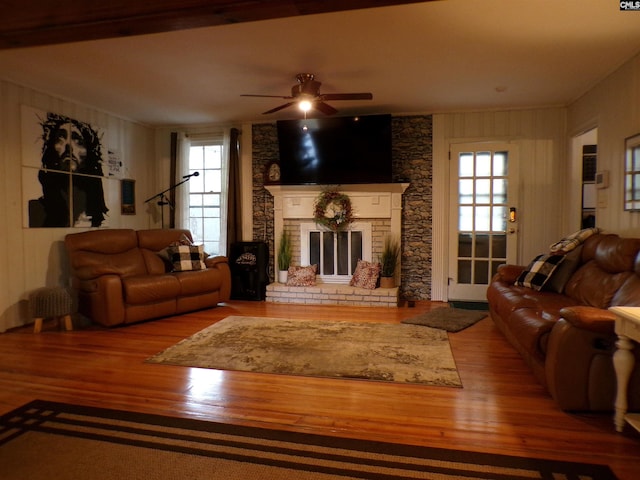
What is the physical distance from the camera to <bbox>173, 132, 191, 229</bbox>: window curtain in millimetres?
5961

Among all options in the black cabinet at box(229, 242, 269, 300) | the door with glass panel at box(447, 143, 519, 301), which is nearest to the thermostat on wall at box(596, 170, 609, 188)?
the door with glass panel at box(447, 143, 519, 301)

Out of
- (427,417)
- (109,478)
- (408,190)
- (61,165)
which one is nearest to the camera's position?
(109,478)

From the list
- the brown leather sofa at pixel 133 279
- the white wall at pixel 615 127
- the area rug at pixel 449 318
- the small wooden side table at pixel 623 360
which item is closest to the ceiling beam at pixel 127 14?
the small wooden side table at pixel 623 360

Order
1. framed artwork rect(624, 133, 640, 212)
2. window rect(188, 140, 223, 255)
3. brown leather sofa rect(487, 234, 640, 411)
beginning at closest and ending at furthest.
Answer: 1. brown leather sofa rect(487, 234, 640, 411)
2. framed artwork rect(624, 133, 640, 212)
3. window rect(188, 140, 223, 255)

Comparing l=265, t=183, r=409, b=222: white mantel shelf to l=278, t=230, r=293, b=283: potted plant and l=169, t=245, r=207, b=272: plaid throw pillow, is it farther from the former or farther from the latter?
l=169, t=245, r=207, b=272: plaid throw pillow

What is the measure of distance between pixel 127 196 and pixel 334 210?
2.88m

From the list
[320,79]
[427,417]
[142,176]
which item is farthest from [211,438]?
[142,176]

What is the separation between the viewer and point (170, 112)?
522 centimetres

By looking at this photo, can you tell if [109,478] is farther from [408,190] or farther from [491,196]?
[491,196]

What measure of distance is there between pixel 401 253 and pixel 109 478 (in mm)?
4306

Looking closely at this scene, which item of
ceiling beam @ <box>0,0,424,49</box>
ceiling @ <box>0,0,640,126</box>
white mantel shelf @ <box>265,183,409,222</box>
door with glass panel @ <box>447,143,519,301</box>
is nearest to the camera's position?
ceiling beam @ <box>0,0,424,49</box>

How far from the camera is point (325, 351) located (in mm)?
3289

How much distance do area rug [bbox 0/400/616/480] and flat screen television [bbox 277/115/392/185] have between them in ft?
12.3

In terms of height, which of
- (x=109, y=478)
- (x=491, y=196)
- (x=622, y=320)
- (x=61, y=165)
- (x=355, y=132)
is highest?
(x=355, y=132)
